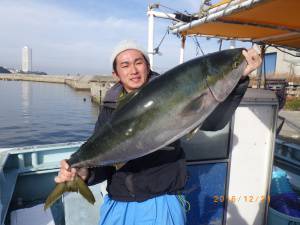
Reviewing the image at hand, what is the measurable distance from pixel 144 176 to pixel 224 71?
1154 mm

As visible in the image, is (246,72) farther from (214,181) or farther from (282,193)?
(282,193)

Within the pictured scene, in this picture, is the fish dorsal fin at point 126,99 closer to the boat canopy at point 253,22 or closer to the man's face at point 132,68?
the man's face at point 132,68

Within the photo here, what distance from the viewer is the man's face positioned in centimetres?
264

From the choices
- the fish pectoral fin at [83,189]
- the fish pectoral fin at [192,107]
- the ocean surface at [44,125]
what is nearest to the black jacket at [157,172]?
the fish pectoral fin at [83,189]

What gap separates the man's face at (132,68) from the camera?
2.64 m

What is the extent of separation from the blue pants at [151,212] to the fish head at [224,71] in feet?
3.58

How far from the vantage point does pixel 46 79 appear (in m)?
115

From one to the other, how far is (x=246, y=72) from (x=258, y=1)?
43.5 inches

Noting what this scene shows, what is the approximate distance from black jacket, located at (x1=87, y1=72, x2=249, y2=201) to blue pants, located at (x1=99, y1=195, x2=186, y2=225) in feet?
0.19

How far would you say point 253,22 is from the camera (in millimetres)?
4309

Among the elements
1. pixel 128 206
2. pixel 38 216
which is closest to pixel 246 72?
pixel 128 206

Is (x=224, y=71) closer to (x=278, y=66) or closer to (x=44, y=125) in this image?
(x=44, y=125)
